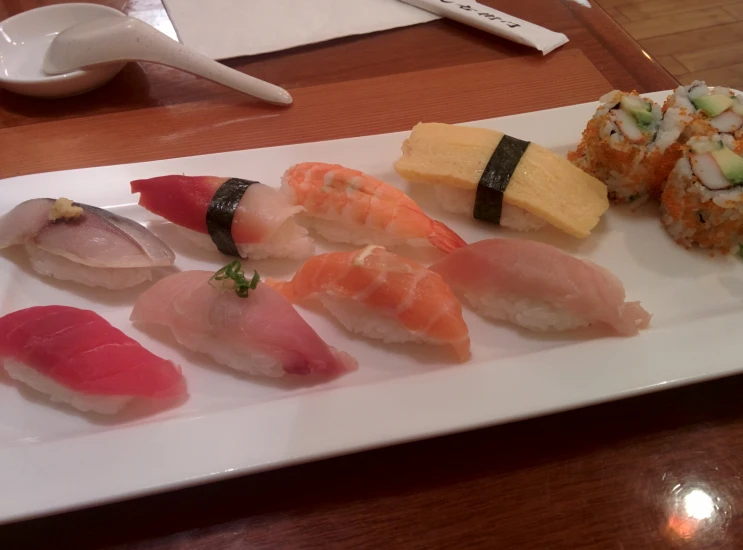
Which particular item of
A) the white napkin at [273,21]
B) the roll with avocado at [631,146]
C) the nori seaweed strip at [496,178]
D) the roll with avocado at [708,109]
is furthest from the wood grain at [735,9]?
the nori seaweed strip at [496,178]

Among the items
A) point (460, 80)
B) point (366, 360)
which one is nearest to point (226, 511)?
point (366, 360)

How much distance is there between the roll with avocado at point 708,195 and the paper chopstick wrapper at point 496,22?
1.04 metres

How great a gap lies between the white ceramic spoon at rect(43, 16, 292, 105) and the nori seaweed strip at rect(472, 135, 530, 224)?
96cm

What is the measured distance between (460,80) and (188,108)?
1.14 metres

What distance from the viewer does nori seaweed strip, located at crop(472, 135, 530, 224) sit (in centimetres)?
166

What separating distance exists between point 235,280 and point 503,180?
0.86 metres

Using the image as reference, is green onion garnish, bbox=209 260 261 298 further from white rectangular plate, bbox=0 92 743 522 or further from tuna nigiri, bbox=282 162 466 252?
tuna nigiri, bbox=282 162 466 252

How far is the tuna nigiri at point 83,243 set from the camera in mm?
1493

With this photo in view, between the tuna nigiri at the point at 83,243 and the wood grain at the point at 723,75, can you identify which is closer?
the tuna nigiri at the point at 83,243

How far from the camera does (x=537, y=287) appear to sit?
1436mm

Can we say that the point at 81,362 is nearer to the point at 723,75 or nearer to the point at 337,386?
the point at 337,386

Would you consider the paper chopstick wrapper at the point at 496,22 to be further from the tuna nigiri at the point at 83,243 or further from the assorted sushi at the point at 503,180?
the tuna nigiri at the point at 83,243

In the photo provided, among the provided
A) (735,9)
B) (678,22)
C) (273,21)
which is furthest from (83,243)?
(735,9)

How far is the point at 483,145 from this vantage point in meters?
1.75
